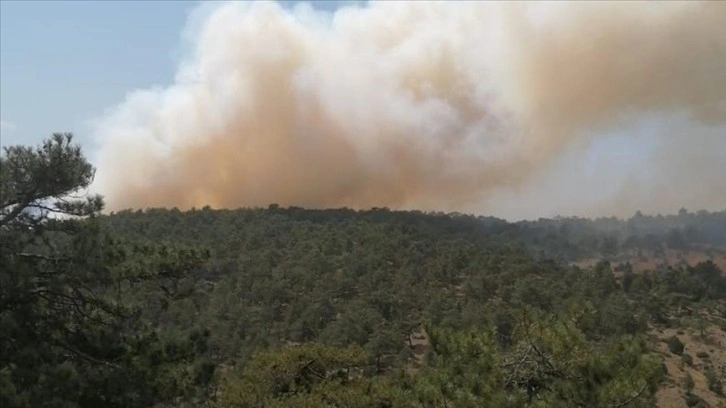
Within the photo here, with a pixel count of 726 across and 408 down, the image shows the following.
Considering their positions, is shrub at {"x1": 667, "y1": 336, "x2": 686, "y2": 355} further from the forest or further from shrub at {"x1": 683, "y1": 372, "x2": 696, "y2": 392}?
shrub at {"x1": 683, "y1": 372, "x2": 696, "y2": 392}

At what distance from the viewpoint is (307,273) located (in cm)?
8838

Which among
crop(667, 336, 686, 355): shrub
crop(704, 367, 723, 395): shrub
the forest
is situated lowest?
crop(704, 367, 723, 395): shrub

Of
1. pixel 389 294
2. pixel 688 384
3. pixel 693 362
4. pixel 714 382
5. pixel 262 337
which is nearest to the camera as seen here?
pixel 688 384

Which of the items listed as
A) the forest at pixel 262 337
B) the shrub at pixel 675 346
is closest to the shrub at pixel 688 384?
the forest at pixel 262 337

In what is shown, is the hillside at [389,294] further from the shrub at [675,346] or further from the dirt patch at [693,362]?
the shrub at [675,346]

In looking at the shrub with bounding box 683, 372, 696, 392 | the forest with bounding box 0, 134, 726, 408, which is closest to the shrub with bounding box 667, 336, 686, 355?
the forest with bounding box 0, 134, 726, 408

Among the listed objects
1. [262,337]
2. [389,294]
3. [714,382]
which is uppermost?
[389,294]

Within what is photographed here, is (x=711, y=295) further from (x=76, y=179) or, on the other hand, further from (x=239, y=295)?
(x=76, y=179)

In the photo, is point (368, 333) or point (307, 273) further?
point (307, 273)

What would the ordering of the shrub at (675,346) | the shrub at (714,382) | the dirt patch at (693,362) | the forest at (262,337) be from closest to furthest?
the forest at (262,337) → the dirt patch at (693,362) → the shrub at (714,382) → the shrub at (675,346)

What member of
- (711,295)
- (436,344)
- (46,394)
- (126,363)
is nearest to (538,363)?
(436,344)

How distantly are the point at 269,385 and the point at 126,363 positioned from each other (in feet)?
50.1

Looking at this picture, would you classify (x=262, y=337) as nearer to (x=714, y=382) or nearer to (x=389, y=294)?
(x=389, y=294)

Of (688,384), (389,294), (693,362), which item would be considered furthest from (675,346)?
(389,294)
